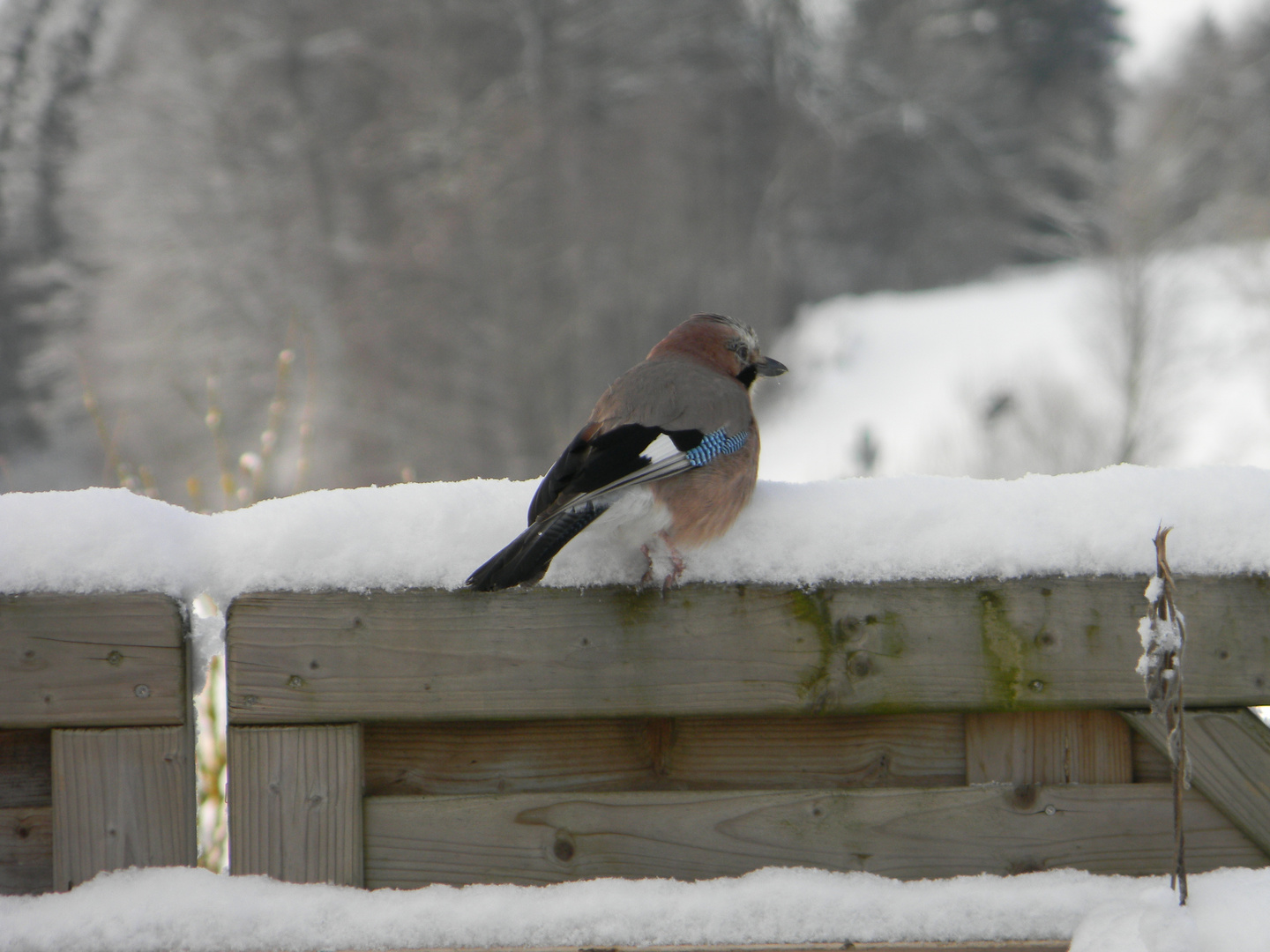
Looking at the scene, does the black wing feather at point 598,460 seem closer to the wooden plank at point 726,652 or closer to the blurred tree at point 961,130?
the wooden plank at point 726,652

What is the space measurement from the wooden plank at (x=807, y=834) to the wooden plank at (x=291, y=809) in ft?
0.19

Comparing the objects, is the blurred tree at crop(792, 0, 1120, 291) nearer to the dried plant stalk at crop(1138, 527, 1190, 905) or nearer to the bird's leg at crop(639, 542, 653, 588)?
the bird's leg at crop(639, 542, 653, 588)

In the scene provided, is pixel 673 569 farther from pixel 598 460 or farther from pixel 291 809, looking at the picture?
pixel 291 809

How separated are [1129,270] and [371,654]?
22.3 m

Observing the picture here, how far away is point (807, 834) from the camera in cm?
164

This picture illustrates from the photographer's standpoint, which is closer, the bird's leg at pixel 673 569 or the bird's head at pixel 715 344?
the bird's leg at pixel 673 569

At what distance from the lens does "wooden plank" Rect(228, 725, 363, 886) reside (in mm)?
1595

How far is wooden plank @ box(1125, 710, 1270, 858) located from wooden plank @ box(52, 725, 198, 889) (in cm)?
157

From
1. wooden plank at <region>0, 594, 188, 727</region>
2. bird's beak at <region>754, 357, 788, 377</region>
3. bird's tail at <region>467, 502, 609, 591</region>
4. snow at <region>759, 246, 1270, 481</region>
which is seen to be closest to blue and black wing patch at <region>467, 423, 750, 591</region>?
bird's tail at <region>467, 502, 609, 591</region>

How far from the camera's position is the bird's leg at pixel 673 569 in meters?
1.69

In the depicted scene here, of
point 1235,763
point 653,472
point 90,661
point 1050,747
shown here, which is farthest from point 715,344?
point 90,661

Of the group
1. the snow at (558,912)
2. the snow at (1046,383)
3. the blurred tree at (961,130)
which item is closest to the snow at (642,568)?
the snow at (558,912)

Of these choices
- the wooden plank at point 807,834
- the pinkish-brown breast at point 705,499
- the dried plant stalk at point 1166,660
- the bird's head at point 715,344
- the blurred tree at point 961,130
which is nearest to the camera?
the dried plant stalk at point 1166,660

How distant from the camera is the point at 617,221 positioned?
21.9 meters
